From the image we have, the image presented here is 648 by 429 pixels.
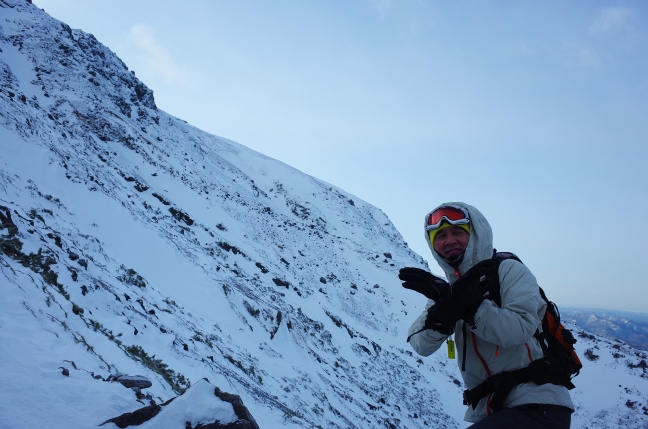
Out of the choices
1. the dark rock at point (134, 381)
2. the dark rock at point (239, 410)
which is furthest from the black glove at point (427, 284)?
the dark rock at point (134, 381)

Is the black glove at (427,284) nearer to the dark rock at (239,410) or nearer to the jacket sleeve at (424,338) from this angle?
the jacket sleeve at (424,338)

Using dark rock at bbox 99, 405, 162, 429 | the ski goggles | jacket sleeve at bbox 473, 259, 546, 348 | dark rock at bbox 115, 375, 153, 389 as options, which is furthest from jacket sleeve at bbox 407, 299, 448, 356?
dark rock at bbox 115, 375, 153, 389

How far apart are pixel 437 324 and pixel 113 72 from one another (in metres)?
47.9

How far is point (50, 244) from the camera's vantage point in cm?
875

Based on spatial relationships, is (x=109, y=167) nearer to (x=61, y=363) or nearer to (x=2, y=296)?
(x=2, y=296)

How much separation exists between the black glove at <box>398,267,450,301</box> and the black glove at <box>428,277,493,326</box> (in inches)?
3.9

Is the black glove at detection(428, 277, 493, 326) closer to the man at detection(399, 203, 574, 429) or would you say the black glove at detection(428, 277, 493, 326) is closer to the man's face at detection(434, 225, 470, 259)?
the man at detection(399, 203, 574, 429)

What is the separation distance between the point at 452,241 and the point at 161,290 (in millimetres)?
12316

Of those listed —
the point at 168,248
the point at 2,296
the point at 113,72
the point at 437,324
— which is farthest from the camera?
the point at 113,72

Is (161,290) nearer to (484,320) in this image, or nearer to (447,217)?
(447,217)

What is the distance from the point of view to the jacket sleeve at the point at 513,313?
7.54ft

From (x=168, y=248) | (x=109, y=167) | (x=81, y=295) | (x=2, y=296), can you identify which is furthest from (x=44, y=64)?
(x=2, y=296)

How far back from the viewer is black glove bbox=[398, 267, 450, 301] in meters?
2.57

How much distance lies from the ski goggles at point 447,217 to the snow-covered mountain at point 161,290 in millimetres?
2911
